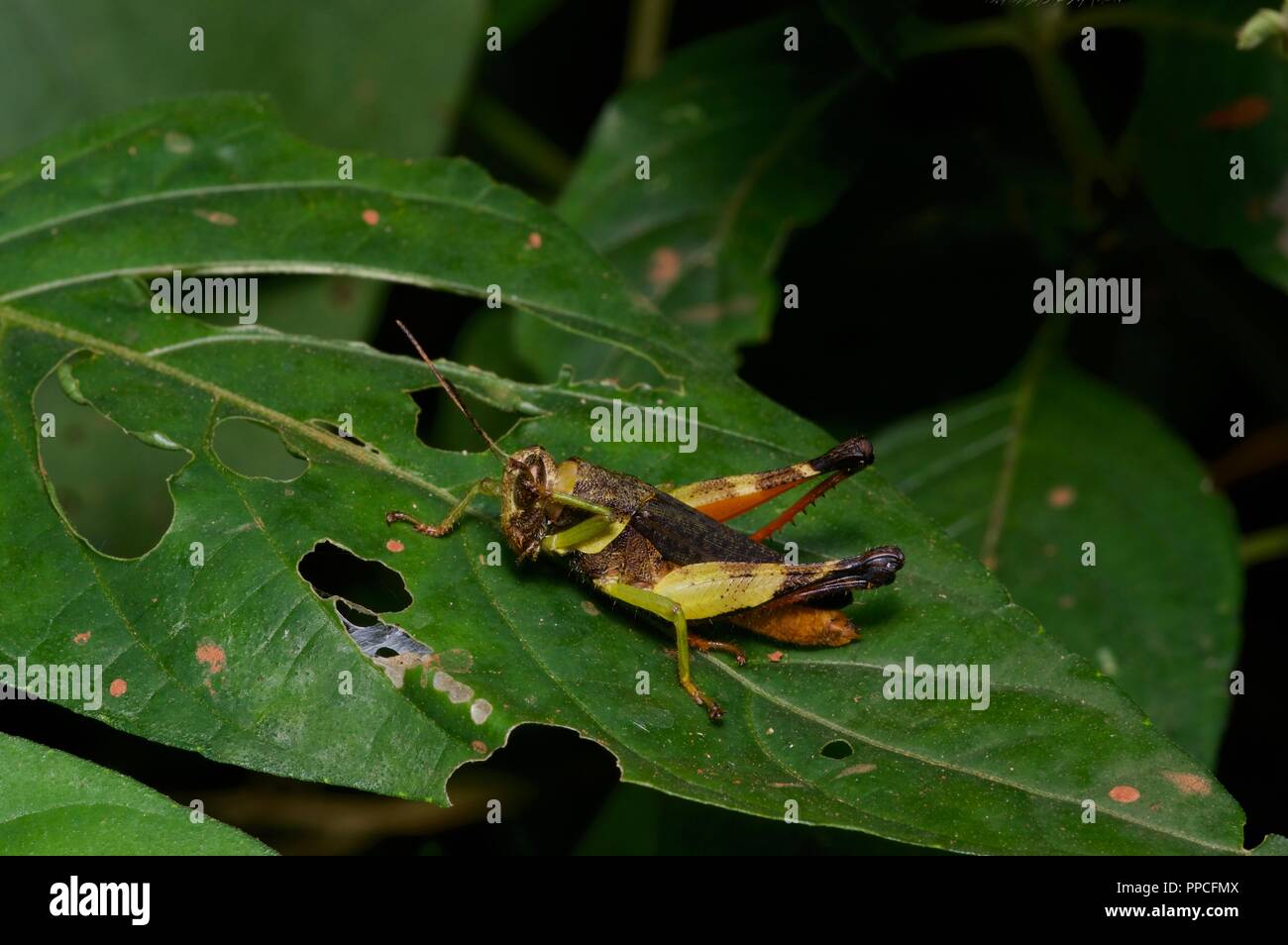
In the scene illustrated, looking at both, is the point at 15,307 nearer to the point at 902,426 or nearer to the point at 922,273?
the point at 902,426

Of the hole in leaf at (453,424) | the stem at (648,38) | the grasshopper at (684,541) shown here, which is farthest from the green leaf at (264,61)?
the grasshopper at (684,541)

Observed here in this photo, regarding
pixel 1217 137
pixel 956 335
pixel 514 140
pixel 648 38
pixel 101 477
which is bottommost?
pixel 101 477

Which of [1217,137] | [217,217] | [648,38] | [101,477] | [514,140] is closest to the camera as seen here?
[217,217]

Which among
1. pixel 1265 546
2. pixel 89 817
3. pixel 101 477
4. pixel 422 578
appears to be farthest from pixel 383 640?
pixel 1265 546

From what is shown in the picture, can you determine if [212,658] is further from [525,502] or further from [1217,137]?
[1217,137]

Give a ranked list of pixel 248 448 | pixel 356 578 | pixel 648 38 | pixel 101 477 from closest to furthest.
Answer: pixel 356 578 → pixel 248 448 → pixel 101 477 → pixel 648 38

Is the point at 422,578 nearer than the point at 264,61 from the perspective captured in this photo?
Yes

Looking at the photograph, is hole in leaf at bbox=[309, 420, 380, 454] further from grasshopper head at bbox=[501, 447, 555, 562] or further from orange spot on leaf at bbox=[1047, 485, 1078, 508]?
orange spot on leaf at bbox=[1047, 485, 1078, 508]

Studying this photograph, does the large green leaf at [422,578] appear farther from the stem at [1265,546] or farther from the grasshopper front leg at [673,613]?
the stem at [1265,546]
